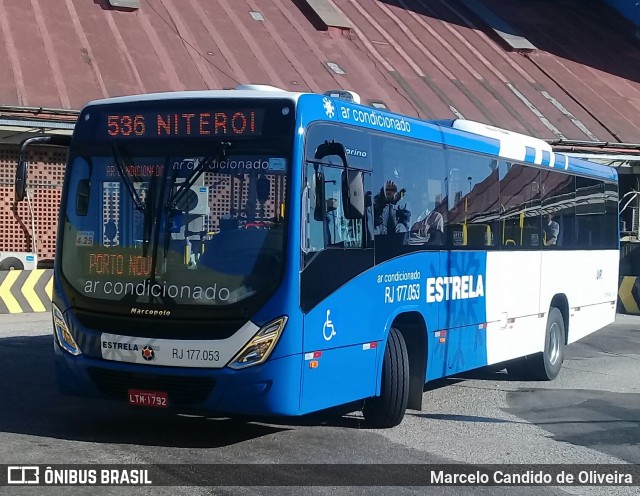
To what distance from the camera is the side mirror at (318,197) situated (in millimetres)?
8312

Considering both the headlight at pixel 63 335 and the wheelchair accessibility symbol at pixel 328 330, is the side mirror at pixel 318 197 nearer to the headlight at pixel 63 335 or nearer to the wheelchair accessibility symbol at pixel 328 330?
the wheelchair accessibility symbol at pixel 328 330

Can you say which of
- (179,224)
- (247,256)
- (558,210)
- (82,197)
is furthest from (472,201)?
(82,197)

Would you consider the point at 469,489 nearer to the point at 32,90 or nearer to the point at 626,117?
the point at 32,90

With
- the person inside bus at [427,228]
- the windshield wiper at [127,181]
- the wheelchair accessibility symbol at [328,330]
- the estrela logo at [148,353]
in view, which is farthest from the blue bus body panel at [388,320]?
the windshield wiper at [127,181]

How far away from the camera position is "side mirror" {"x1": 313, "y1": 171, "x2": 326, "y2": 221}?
8312 millimetres

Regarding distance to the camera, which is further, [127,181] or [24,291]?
[24,291]

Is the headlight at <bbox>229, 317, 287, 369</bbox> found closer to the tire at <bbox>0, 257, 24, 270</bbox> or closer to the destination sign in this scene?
the destination sign

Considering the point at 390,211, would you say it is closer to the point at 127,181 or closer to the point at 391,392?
the point at 391,392

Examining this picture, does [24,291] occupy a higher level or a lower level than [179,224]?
lower

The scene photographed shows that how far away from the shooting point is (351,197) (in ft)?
28.5

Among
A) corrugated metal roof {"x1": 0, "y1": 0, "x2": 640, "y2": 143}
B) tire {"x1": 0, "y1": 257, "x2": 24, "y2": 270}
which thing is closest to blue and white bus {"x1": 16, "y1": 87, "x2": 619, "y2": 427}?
tire {"x1": 0, "y1": 257, "x2": 24, "y2": 270}

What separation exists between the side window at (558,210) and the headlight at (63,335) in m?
6.78

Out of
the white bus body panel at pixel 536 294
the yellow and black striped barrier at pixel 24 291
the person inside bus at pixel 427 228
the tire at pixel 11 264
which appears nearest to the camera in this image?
the person inside bus at pixel 427 228

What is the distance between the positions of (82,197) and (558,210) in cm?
719
